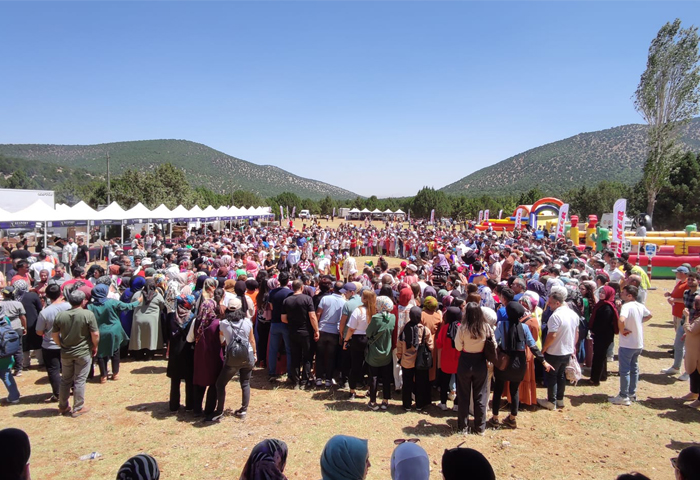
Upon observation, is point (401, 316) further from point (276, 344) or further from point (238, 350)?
point (238, 350)

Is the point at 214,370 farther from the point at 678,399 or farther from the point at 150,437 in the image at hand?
the point at 678,399

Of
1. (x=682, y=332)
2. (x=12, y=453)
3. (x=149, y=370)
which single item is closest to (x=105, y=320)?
(x=149, y=370)

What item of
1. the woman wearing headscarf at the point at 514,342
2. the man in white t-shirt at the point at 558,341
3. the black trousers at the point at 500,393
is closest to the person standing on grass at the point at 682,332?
the man in white t-shirt at the point at 558,341

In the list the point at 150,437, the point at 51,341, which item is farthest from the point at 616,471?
the point at 51,341

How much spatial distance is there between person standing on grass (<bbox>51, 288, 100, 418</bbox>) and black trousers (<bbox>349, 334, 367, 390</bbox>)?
3269 millimetres

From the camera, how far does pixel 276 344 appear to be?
246 inches

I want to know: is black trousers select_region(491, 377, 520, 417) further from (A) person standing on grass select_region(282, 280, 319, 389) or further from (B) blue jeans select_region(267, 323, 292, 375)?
(B) blue jeans select_region(267, 323, 292, 375)

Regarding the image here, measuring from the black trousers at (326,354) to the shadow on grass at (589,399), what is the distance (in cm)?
344

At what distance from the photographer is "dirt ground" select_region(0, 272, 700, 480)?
163 inches

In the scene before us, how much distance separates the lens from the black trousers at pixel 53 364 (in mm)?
5184

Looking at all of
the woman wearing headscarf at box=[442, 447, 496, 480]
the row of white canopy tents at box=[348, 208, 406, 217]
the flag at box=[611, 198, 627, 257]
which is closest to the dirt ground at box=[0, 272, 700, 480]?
the woman wearing headscarf at box=[442, 447, 496, 480]

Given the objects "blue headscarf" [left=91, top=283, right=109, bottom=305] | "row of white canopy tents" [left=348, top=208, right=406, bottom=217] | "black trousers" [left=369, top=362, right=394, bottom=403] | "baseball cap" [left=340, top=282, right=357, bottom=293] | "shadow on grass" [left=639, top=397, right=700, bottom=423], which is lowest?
"shadow on grass" [left=639, top=397, right=700, bottom=423]

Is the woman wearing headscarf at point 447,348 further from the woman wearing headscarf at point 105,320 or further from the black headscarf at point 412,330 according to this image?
the woman wearing headscarf at point 105,320

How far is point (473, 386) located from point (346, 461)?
2.91 m
